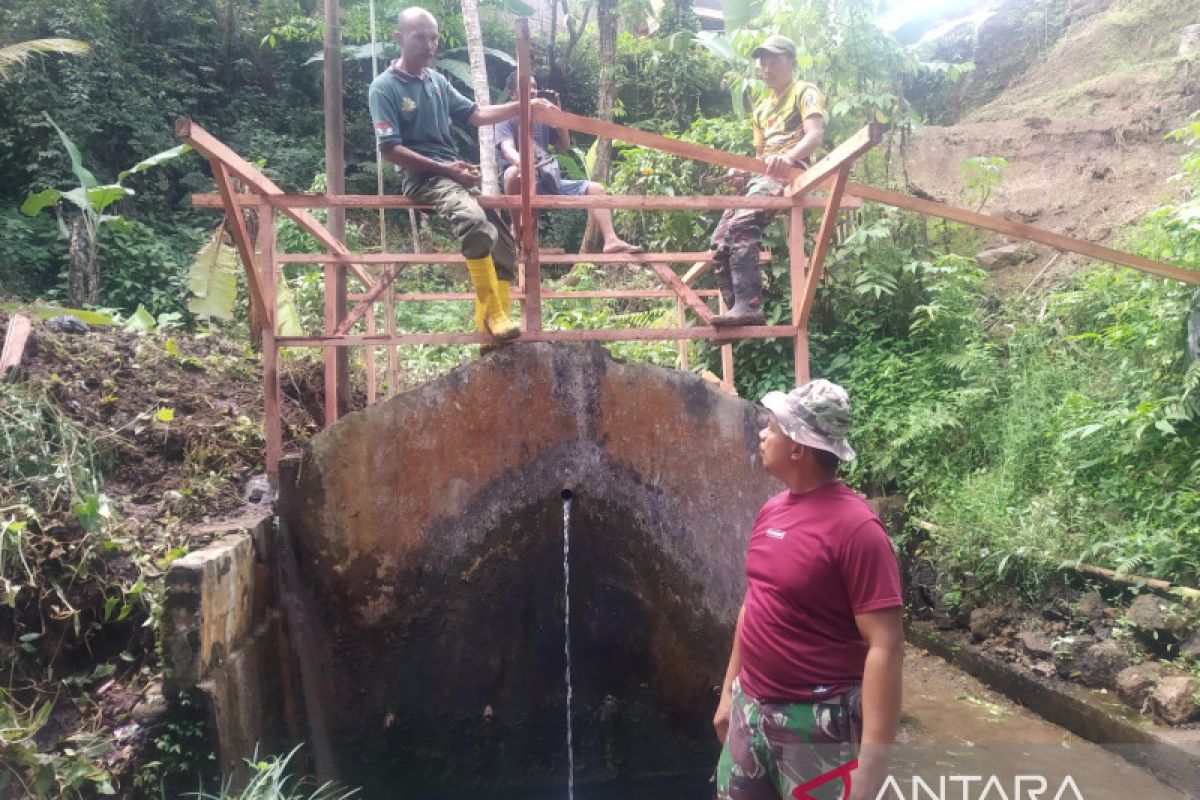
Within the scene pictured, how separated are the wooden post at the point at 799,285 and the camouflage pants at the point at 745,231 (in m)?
0.25

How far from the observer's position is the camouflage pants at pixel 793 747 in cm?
187

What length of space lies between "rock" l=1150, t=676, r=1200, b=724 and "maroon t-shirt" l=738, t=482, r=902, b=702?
9.26 feet

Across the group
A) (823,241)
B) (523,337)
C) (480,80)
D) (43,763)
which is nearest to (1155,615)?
(823,241)

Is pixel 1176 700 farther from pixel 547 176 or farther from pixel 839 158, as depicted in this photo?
pixel 547 176

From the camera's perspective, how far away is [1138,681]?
3971 mm

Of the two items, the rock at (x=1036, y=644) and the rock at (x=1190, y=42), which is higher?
the rock at (x=1190, y=42)

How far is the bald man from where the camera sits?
11.2 feet

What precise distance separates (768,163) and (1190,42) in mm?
9495

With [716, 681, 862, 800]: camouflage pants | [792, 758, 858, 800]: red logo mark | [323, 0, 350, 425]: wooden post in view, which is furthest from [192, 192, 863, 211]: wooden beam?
[792, 758, 858, 800]: red logo mark

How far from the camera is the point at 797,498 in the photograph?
200 cm

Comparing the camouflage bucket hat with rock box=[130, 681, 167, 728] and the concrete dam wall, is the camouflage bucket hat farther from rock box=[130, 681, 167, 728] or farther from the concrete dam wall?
rock box=[130, 681, 167, 728]

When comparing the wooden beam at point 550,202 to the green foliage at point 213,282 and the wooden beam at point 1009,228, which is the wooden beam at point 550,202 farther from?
the green foliage at point 213,282

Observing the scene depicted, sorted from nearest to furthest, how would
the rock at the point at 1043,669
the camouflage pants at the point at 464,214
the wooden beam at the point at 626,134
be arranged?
the wooden beam at the point at 626,134 < the camouflage pants at the point at 464,214 < the rock at the point at 1043,669

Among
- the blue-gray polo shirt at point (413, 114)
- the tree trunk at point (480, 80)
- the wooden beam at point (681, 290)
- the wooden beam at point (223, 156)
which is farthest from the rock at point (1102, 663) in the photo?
the tree trunk at point (480, 80)
